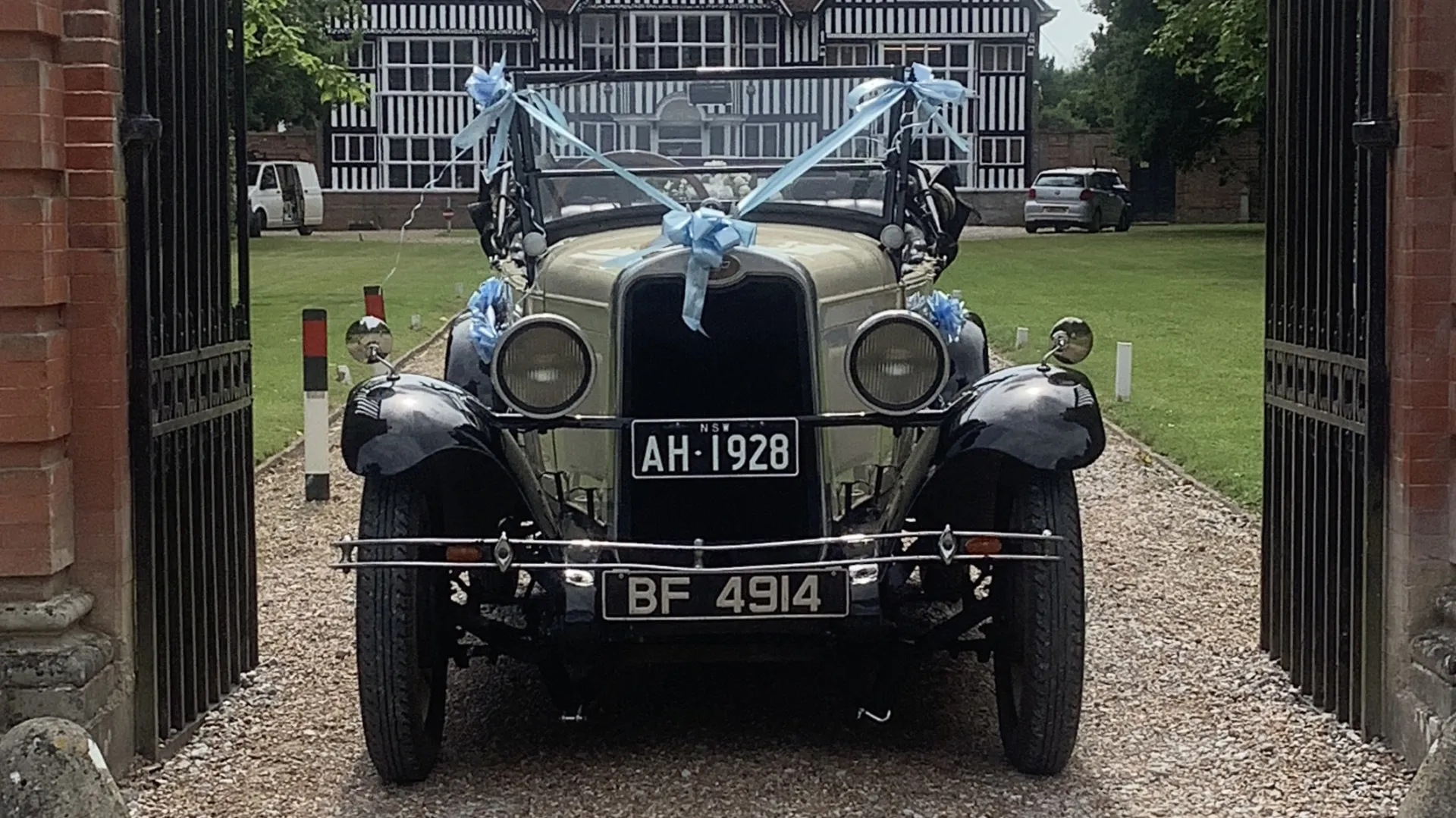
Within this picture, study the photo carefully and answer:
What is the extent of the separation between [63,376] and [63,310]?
191 mm

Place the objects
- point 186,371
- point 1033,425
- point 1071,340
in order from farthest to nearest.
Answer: point 186,371
point 1071,340
point 1033,425

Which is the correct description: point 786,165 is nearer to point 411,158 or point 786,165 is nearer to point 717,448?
point 717,448

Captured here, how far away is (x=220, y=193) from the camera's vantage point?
6.59 meters

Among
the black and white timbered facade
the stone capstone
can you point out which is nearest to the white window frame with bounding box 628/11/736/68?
the black and white timbered facade

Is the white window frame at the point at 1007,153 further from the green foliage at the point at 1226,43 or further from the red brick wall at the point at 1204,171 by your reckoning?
the green foliage at the point at 1226,43

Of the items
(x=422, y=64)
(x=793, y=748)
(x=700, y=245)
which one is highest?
(x=422, y=64)

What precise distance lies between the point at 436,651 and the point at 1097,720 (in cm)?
211

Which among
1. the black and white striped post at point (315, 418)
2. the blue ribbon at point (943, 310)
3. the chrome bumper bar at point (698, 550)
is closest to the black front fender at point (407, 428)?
the chrome bumper bar at point (698, 550)

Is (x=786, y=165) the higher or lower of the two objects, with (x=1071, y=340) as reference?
higher

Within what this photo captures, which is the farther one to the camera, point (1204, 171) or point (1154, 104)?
point (1204, 171)

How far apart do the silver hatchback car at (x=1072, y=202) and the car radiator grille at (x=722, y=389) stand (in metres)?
42.7

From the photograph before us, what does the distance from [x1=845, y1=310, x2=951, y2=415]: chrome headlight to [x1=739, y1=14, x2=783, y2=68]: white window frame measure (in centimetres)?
4834

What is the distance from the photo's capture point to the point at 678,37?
5331 cm

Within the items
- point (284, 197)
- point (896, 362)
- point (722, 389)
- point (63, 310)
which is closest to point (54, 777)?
point (63, 310)
